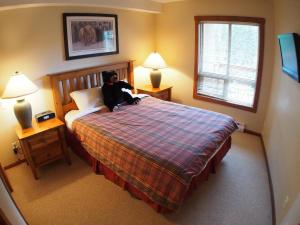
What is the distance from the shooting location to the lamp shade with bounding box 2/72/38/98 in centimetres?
239

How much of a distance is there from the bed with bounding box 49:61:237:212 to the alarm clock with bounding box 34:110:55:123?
20 cm

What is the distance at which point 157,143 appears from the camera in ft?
7.39

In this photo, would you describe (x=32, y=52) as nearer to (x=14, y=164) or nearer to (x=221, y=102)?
(x=14, y=164)

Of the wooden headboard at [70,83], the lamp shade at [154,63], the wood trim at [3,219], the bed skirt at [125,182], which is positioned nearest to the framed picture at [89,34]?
the wooden headboard at [70,83]

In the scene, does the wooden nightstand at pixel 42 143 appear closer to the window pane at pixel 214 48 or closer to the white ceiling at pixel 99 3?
the white ceiling at pixel 99 3

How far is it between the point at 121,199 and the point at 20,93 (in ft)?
5.45

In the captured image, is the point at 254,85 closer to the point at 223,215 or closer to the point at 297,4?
the point at 297,4

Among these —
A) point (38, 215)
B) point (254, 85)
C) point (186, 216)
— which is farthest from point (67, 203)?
point (254, 85)

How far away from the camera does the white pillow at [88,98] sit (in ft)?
10.0

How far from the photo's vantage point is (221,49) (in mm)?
3670

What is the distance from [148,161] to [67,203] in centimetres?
106

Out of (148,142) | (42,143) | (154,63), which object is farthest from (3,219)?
(154,63)

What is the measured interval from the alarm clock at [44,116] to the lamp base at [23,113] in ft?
0.51

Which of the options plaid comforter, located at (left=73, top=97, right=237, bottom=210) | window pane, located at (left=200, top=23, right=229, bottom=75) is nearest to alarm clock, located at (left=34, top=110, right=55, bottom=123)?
plaid comforter, located at (left=73, top=97, right=237, bottom=210)
